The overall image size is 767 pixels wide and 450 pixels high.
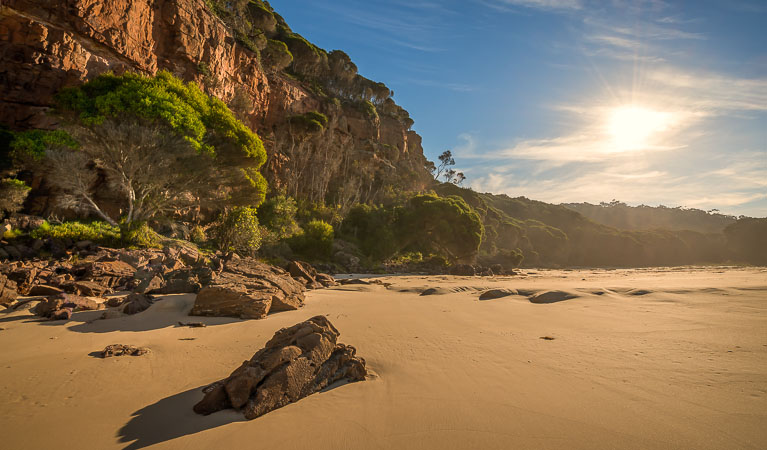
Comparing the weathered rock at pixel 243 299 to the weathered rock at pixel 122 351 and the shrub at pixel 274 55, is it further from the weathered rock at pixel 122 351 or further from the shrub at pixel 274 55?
the shrub at pixel 274 55

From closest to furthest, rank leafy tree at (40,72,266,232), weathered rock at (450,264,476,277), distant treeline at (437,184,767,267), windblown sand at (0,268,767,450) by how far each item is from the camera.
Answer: windblown sand at (0,268,767,450), leafy tree at (40,72,266,232), weathered rock at (450,264,476,277), distant treeline at (437,184,767,267)

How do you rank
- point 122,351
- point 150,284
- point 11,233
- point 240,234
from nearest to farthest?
point 122,351, point 150,284, point 11,233, point 240,234

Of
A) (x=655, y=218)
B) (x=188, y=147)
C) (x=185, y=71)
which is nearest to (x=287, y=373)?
(x=188, y=147)

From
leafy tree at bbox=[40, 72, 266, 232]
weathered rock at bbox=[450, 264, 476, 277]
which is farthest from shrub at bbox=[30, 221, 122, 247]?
weathered rock at bbox=[450, 264, 476, 277]

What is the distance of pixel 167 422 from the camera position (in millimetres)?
1984

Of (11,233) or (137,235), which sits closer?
(11,233)

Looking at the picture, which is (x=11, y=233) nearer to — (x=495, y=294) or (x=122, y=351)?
(x=122, y=351)

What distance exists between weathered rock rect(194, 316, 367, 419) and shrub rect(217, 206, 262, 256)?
15980mm

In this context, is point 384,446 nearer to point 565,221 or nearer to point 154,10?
point 154,10

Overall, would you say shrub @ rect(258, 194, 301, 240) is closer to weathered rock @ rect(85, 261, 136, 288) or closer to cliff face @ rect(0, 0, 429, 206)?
cliff face @ rect(0, 0, 429, 206)

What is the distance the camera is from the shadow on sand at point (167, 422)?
5.94 feet

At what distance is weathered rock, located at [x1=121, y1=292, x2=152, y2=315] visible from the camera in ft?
15.7

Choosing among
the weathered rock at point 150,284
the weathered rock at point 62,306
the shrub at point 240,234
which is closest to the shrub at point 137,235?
the shrub at point 240,234

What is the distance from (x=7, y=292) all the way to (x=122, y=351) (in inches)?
173
